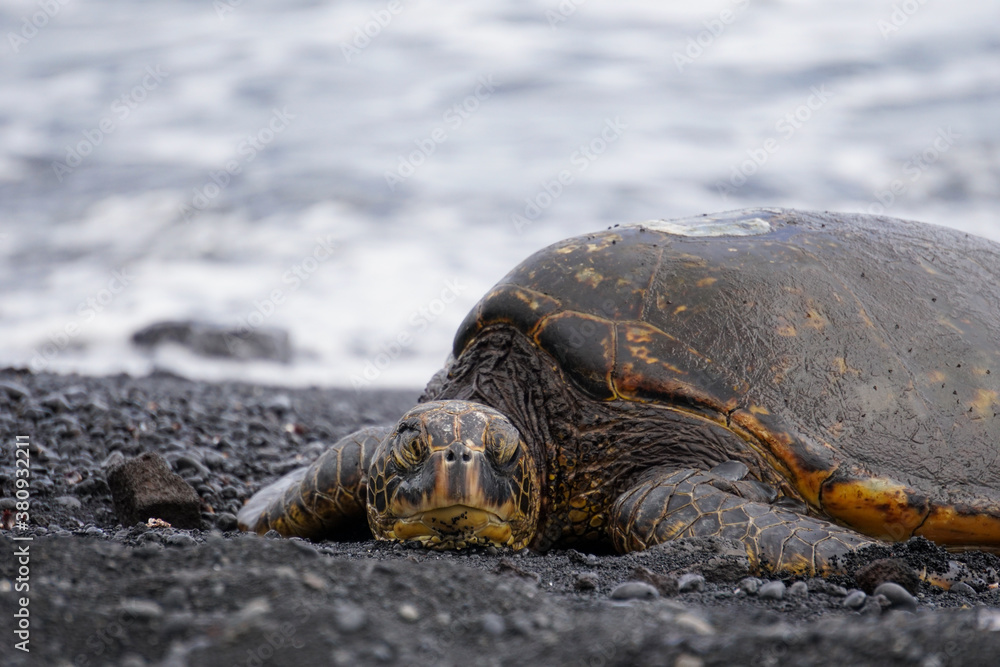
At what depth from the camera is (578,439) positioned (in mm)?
4230

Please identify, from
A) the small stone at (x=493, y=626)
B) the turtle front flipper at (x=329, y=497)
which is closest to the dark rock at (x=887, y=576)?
the small stone at (x=493, y=626)

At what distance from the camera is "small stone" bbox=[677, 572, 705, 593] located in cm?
303

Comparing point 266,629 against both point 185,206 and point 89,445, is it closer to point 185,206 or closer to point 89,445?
point 89,445

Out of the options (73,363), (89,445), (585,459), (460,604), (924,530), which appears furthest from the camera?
(73,363)

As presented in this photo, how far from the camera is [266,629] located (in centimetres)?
191

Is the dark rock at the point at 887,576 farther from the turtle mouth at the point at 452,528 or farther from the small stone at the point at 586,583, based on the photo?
the turtle mouth at the point at 452,528

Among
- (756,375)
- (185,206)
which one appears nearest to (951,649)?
(756,375)

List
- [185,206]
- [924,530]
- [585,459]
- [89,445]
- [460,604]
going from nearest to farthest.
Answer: [460,604] < [924,530] < [585,459] < [89,445] < [185,206]

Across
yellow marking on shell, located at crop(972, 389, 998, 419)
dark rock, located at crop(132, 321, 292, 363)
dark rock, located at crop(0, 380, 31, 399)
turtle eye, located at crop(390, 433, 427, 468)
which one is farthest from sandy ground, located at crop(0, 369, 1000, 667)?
dark rock, located at crop(132, 321, 292, 363)

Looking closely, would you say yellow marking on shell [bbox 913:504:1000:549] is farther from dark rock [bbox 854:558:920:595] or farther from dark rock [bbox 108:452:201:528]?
dark rock [bbox 108:452:201:528]

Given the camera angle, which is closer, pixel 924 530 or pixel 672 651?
pixel 672 651

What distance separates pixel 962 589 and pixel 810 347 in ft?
4.12

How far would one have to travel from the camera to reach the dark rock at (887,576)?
3.16m

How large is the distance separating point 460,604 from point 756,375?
2229 millimetres
